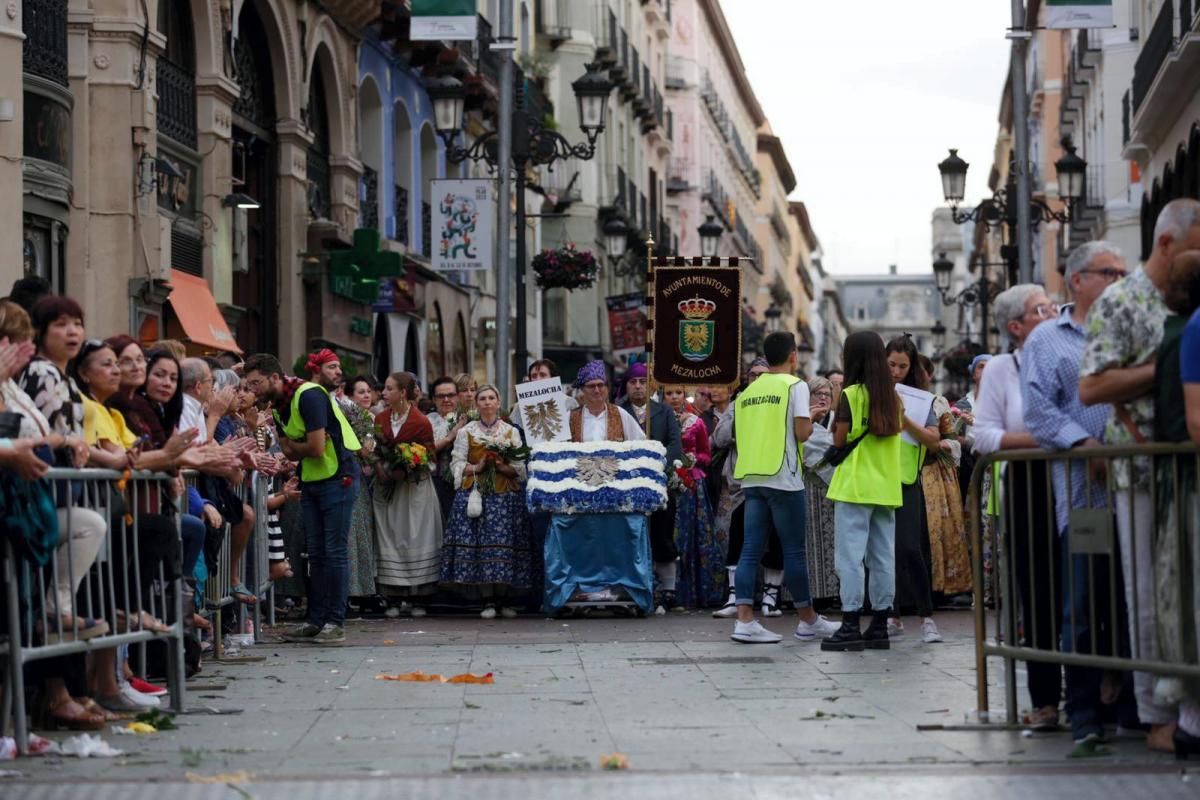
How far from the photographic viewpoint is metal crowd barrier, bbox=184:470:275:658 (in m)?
12.2

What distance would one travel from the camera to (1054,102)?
66.6 meters

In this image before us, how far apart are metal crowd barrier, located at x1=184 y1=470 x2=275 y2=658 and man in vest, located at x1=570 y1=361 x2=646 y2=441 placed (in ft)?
9.22

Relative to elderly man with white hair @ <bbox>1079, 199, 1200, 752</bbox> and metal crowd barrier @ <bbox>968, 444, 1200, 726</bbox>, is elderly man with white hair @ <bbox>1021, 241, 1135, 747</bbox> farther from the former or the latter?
elderly man with white hair @ <bbox>1079, 199, 1200, 752</bbox>

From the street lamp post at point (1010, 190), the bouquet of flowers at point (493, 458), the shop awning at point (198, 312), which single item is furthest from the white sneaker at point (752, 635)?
the street lamp post at point (1010, 190)

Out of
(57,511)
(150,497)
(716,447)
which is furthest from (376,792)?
(716,447)

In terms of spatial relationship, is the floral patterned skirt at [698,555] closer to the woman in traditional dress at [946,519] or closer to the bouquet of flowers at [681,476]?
the bouquet of flowers at [681,476]

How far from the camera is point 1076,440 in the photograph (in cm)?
805

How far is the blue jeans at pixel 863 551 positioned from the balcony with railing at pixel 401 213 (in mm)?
20745

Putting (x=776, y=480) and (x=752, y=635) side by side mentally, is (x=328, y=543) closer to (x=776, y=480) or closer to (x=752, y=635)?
(x=752, y=635)

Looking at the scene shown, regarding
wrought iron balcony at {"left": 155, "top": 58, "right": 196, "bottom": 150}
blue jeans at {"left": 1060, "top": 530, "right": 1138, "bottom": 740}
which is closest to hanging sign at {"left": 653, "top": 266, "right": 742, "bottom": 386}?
wrought iron balcony at {"left": 155, "top": 58, "right": 196, "bottom": 150}

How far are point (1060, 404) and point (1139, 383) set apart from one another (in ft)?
2.24

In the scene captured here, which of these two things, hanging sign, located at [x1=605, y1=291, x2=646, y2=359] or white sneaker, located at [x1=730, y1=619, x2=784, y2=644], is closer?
white sneaker, located at [x1=730, y1=619, x2=784, y2=644]

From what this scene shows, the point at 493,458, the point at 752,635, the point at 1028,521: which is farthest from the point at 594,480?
the point at 1028,521

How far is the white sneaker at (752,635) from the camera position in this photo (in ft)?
43.3
